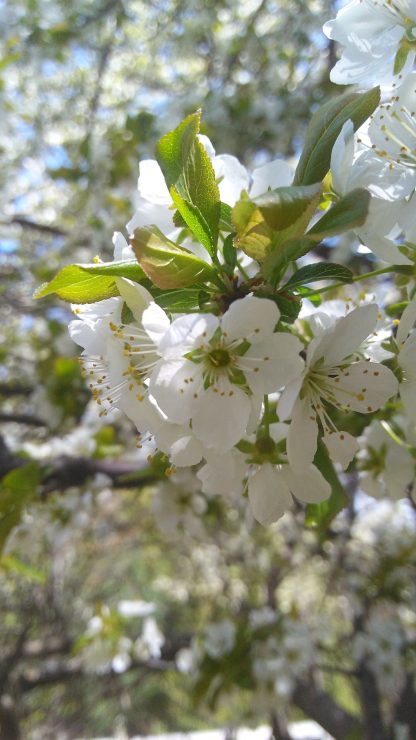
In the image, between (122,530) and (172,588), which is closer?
(122,530)

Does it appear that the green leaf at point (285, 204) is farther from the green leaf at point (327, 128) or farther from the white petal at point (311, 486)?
the white petal at point (311, 486)

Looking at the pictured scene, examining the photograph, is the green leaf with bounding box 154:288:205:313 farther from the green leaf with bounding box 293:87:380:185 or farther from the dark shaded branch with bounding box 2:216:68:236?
the dark shaded branch with bounding box 2:216:68:236

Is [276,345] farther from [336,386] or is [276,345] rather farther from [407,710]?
[407,710]

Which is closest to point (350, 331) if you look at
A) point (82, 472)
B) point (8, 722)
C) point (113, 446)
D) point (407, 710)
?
point (82, 472)

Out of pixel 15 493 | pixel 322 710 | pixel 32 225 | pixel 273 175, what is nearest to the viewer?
pixel 273 175

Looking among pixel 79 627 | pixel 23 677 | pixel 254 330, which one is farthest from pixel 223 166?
pixel 79 627

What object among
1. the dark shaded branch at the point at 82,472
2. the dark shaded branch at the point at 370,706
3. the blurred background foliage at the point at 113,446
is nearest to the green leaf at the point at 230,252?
the blurred background foliage at the point at 113,446

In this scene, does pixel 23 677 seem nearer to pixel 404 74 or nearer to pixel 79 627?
pixel 79 627
